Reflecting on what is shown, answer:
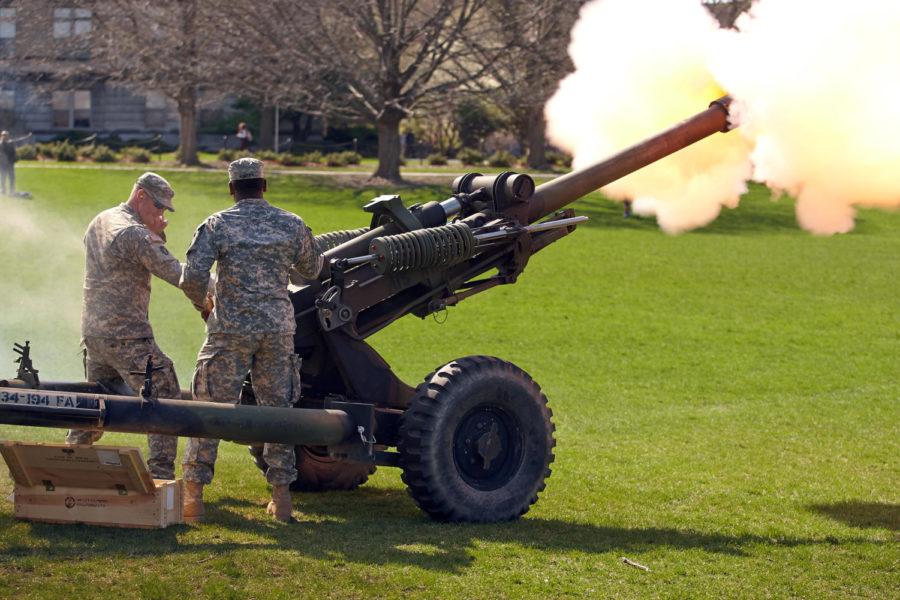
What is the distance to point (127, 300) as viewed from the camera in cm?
934

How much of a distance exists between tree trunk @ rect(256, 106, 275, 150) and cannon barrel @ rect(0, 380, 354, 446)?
5306 cm

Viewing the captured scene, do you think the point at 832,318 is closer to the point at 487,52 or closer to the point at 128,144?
the point at 487,52

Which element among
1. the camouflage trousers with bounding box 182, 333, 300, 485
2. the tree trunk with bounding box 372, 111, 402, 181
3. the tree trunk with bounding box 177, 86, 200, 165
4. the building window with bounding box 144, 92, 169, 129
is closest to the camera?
the camouflage trousers with bounding box 182, 333, 300, 485

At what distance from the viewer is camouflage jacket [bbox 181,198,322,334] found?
874cm

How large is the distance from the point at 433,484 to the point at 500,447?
67 centimetres

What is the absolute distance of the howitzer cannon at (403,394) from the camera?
8484mm

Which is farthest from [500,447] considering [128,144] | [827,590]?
[128,144]

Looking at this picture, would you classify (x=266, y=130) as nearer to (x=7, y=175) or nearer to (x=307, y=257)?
(x=7, y=175)

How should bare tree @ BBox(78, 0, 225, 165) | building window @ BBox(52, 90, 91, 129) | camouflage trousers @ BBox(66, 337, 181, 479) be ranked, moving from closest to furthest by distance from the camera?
1. camouflage trousers @ BBox(66, 337, 181, 479)
2. bare tree @ BBox(78, 0, 225, 165)
3. building window @ BBox(52, 90, 91, 129)

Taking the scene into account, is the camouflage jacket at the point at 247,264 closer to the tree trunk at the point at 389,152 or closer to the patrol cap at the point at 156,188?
the patrol cap at the point at 156,188

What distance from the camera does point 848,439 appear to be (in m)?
13.7

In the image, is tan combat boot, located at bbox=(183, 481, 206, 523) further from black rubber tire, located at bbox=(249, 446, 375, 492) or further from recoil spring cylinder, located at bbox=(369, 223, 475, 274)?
recoil spring cylinder, located at bbox=(369, 223, 475, 274)

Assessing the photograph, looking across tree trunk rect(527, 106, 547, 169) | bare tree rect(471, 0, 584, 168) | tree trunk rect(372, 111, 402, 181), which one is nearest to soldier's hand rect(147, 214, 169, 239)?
bare tree rect(471, 0, 584, 168)

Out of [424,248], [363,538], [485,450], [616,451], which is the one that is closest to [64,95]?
[616,451]
